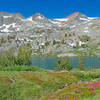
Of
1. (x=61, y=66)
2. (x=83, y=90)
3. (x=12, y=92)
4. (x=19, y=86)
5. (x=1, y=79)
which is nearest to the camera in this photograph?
(x=83, y=90)

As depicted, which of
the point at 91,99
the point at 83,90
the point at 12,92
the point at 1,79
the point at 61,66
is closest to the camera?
the point at 91,99

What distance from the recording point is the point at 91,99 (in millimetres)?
16031

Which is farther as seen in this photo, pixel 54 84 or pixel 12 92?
pixel 54 84

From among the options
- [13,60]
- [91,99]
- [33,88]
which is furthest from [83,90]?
[13,60]

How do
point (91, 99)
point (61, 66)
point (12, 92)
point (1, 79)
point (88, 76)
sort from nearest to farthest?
point (91, 99), point (12, 92), point (1, 79), point (88, 76), point (61, 66)

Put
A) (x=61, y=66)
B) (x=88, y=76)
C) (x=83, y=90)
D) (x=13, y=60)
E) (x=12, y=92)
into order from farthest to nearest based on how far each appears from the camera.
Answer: (x=61, y=66) → (x=13, y=60) → (x=88, y=76) → (x=12, y=92) → (x=83, y=90)

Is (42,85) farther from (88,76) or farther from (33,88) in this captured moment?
(88,76)

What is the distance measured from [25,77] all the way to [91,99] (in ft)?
59.7

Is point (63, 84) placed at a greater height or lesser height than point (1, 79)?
lesser

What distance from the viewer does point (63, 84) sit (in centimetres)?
3062

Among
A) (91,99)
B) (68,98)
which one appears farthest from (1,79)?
(91,99)

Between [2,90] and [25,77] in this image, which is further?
[25,77]

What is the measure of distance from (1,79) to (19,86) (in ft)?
14.5

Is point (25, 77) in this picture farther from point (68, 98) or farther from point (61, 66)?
point (61, 66)
